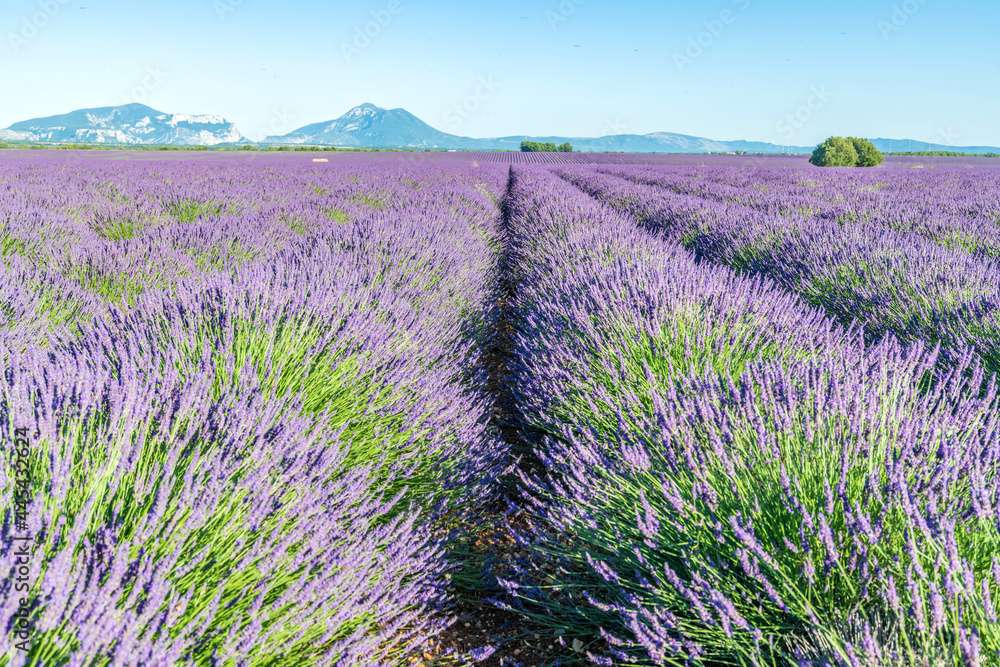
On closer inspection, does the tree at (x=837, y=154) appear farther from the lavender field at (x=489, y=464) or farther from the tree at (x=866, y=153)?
the lavender field at (x=489, y=464)

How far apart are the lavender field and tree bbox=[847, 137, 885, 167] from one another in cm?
3822

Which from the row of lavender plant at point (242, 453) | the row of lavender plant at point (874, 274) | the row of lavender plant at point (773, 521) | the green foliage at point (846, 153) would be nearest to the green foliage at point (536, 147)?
the green foliage at point (846, 153)

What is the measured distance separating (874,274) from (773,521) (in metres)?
3.13

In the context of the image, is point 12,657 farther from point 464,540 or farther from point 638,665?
point 464,540

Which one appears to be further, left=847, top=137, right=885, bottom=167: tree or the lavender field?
left=847, top=137, right=885, bottom=167: tree

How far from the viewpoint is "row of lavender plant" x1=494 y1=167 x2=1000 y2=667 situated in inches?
38.4

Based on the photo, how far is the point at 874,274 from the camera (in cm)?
362

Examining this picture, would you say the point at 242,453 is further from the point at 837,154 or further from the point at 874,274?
the point at 837,154

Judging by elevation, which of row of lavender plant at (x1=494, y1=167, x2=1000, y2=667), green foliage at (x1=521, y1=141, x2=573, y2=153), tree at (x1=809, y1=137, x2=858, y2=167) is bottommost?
row of lavender plant at (x1=494, y1=167, x2=1000, y2=667)

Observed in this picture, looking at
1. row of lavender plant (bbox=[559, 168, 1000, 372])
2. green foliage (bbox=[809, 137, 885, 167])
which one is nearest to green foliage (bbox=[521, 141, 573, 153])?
green foliage (bbox=[809, 137, 885, 167])

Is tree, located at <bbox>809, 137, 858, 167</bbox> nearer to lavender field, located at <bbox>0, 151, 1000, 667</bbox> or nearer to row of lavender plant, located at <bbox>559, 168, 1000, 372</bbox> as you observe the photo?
row of lavender plant, located at <bbox>559, 168, 1000, 372</bbox>

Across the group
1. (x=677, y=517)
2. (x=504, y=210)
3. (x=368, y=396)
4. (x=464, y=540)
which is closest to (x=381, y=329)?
(x=368, y=396)

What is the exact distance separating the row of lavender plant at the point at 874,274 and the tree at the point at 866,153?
119ft

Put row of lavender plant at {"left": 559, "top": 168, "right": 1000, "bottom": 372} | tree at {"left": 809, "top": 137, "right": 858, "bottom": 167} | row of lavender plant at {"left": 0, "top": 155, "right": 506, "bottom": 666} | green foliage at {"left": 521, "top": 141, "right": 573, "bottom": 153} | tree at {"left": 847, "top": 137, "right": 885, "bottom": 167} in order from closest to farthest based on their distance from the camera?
1. row of lavender plant at {"left": 0, "top": 155, "right": 506, "bottom": 666}
2. row of lavender plant at {"left": 559, "top": 168, "right": 1000, "bottom": 372}
3. tree at {"left": 809, "top": 137, "right": 858, "bottom": 167}
4. tree at {"left": 847, "top": 137, "right": 885, "bottom": 167}
5. green foliage at {"left": 521, "top": 141, "right": 573, "bottom": 153}
